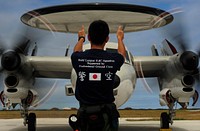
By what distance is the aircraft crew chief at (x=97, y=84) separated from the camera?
3.14m

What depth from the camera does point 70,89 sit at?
47.0ft

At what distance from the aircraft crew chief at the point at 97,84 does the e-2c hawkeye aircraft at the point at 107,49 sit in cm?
849

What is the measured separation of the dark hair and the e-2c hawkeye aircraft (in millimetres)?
8457

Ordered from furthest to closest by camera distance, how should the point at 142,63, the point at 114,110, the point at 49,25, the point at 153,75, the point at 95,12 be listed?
the point at 153,75
the point at 142,63
the point at 49,25
the point at 95,12
the point at 114,110

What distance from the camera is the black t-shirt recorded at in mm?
3207

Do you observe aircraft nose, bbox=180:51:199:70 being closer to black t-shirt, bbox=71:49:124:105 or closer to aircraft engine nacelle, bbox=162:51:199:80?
aircraft engine nacelle, bbox=162:51:199:80

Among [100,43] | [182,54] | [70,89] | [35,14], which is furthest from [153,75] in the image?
[100,43]

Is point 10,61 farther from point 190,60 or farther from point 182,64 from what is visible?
point 190,60

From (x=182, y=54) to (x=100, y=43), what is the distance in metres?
12.3

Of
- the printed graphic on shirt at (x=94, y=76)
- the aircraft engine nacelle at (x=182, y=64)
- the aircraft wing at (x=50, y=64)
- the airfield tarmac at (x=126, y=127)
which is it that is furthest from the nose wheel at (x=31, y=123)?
the printed graphic on shirt at (x=94, y=76)

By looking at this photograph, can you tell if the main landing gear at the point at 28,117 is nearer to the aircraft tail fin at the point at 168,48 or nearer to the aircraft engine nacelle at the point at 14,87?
the aircraft engine nacelle at the point at 14,87

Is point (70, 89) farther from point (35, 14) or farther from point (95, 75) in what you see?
point (95, 75)

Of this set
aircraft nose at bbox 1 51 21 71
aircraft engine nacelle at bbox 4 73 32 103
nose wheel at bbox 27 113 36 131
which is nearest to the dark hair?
aircraft nose at bbox 1 51 21 71

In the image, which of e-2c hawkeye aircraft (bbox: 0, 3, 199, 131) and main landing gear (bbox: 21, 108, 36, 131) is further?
main landing gear (bbox: 21, 108, 36, 131)
